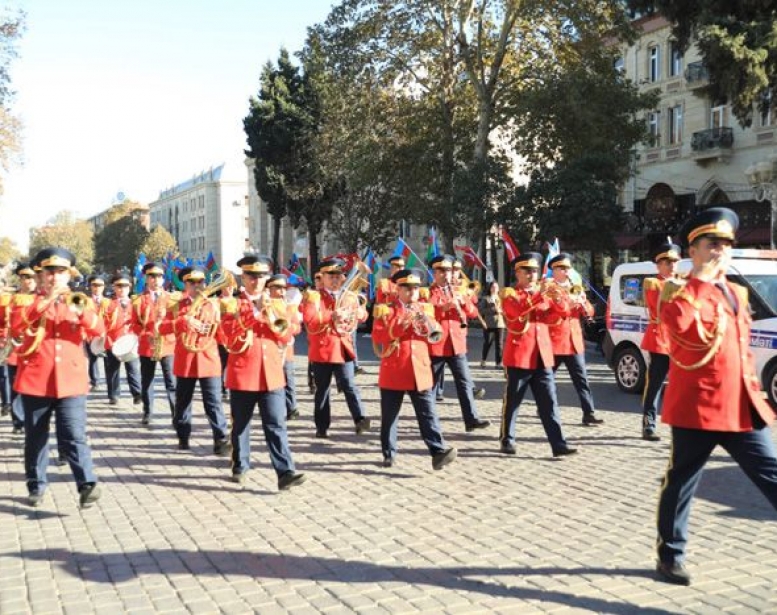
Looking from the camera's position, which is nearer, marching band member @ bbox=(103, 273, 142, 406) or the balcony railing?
marching band member @ bbox=(103, 273, 142, 406)

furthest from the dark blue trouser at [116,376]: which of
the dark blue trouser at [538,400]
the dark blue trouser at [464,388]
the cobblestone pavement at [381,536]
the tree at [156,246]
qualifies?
the tree at [156,246]

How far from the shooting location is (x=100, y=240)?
97875 mm

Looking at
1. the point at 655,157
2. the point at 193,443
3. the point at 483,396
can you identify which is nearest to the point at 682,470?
the point at 193,443

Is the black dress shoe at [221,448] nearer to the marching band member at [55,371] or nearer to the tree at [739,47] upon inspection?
the marching band member at [55,371]

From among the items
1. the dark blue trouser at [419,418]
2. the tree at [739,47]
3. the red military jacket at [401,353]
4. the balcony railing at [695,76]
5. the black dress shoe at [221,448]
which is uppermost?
the balcony railing at [695,76]

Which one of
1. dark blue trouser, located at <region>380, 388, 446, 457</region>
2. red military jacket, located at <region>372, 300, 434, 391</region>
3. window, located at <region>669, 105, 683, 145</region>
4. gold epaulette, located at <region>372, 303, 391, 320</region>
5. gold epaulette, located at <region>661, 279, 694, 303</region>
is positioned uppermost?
window, located at <region>669, 105, 683, 145</region>

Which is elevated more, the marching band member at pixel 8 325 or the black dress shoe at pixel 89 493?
the marching band member at pixel 8 325

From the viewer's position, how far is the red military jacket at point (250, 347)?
7.22 metres

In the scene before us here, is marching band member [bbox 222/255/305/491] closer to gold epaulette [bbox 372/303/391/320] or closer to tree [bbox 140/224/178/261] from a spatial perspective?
gold epaulette [bbox 372/303/391/320]

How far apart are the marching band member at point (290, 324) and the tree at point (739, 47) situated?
13.1m

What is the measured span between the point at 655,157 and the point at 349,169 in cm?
1469

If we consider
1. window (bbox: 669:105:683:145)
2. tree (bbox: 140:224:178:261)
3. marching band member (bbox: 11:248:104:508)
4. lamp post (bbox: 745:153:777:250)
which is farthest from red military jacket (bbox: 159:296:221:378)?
tree (bbox: 140:224:178:261)

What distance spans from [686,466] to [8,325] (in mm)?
5818

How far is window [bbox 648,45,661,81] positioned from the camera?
3759cm
